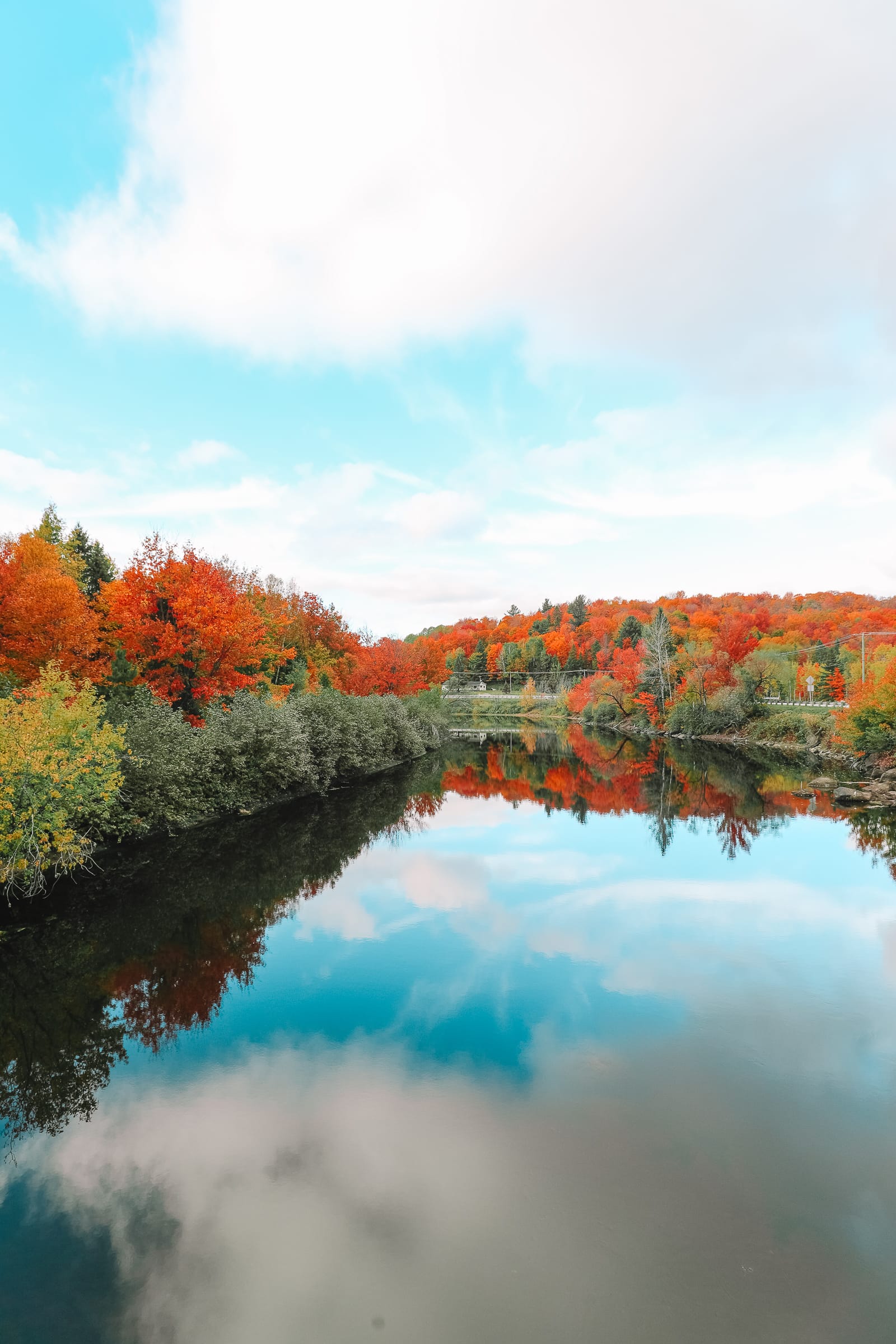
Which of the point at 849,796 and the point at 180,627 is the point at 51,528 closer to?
the point at 180,627

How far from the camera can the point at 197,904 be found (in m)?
13.7

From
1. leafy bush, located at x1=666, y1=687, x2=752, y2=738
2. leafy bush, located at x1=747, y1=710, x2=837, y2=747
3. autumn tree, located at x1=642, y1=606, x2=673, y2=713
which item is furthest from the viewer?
autumn tree, located at x1=642, y1=606, x2=673, y2=713

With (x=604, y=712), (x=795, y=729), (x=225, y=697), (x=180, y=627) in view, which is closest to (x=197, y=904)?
(x=180, y=627)

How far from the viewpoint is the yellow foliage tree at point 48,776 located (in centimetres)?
1149

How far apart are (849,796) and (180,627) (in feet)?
84.7

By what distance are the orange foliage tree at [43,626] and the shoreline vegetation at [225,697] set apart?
0.07 metres

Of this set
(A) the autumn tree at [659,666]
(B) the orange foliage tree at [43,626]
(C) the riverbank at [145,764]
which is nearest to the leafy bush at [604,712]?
(A) the autumn tree at [659,666]

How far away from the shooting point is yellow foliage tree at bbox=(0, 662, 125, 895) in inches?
452

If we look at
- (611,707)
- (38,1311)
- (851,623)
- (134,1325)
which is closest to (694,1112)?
(134,1325)

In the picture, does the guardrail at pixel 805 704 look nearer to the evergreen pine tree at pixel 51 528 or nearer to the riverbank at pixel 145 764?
the riverbank at pixel 145 764

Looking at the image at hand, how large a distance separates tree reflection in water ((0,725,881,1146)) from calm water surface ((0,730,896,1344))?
80 mm

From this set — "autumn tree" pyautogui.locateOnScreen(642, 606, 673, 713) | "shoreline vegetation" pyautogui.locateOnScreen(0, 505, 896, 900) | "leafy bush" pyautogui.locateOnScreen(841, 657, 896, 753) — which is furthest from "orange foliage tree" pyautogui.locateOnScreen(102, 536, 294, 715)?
"autumn tree" pyautogui.locateOnScreen(642, 606, 673, 713)

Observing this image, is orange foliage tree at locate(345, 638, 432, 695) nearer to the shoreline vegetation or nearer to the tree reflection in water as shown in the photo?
the shoreline vegetation

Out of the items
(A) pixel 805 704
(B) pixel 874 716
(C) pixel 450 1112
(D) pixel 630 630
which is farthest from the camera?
(D) pixel 630 630
